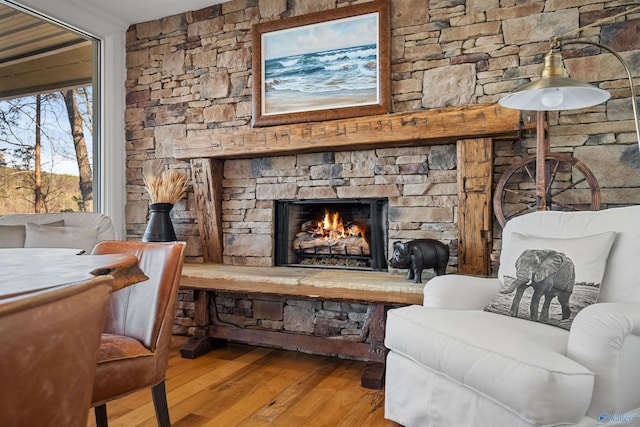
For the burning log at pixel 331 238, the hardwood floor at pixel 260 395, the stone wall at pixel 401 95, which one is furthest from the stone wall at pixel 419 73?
the hardwood floor at pixel 260 395

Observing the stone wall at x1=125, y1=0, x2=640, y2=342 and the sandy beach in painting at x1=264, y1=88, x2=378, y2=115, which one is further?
the sandy beach in painting at x1=264, y1=88, x2=378, y2=115

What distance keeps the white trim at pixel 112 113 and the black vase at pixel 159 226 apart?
639 mm

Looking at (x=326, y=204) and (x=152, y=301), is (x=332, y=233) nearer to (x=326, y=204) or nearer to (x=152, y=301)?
(x=326, y=204)

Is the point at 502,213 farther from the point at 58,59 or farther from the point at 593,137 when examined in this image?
the point at 58,59

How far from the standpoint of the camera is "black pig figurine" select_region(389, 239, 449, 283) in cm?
271

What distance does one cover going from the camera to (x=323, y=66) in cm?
334

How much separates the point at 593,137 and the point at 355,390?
204 cm

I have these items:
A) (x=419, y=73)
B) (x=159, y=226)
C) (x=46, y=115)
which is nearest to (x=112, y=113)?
(x=46, y=115)

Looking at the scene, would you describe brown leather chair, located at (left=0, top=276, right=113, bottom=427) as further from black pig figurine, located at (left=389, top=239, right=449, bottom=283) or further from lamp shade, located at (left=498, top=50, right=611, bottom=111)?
black pig figurine, located at (left=389, top=239, right=449, bottom=283)

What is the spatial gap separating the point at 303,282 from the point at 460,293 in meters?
1.11

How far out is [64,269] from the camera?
1.03 meters

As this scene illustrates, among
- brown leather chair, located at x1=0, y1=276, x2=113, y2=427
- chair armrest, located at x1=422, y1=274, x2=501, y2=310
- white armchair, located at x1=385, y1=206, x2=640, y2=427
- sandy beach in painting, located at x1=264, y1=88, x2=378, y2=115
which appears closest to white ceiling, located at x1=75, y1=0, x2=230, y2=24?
sandy beach in painting, located at x1=264, y1=88, x2=378, y2=115

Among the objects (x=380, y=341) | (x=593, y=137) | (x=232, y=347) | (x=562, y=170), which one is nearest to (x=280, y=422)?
(x=380, y=341)

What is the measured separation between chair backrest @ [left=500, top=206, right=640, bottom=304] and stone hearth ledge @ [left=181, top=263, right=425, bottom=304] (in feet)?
2.65
